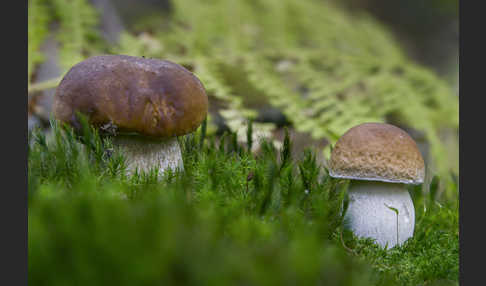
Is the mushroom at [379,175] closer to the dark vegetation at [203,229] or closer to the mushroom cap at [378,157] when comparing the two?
the mushroom cap at [378,157]

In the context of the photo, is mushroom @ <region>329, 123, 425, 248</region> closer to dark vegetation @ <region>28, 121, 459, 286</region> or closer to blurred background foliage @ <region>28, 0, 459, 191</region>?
dark vegetation @ <region>28, 121, 459, 286</region>

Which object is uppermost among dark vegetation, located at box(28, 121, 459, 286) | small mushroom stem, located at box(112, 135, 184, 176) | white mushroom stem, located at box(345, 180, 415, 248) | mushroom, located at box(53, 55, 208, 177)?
mushroom, located at box(53, 55, 208, 177)

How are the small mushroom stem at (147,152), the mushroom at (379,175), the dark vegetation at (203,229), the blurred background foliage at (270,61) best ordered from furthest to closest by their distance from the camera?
the blurred background foliage at (270,61) → the small mushroom stem at (147,152) → the mushroom at (379,175) → the dark vegetation at (203,229)

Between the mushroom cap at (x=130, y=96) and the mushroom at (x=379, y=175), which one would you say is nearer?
the mushroom cap at (x=130, y=96)

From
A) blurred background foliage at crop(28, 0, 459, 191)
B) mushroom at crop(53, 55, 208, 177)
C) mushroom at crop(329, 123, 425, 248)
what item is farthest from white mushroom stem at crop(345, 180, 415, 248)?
blurred background foliage at crop(28, 0, 459, 191)

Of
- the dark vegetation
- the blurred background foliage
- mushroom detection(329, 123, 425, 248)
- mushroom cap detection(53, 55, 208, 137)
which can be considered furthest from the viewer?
the blurred background foliage

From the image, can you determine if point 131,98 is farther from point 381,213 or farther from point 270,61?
point 270,61

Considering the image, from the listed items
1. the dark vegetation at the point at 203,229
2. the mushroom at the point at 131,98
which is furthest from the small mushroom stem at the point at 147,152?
the dark vegetation at the point at 203,229

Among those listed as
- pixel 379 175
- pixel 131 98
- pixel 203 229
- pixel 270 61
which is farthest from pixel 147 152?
pixel 270 61
